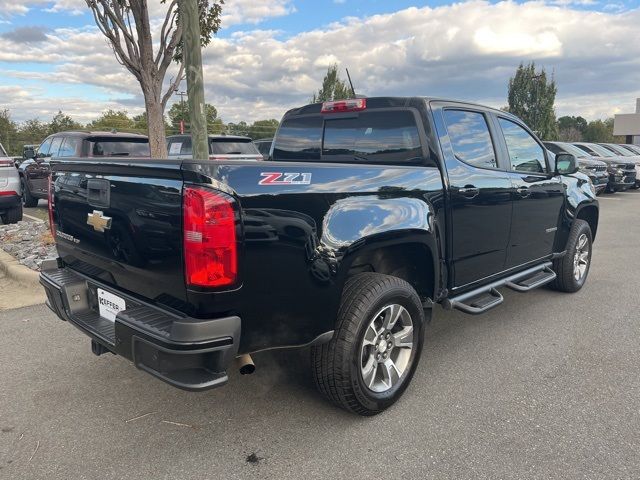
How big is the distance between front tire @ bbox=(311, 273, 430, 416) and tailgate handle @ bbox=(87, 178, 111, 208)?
4.60 ft

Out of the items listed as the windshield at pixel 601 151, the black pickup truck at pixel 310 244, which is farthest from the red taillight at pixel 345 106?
the windshield at pixel 601 151

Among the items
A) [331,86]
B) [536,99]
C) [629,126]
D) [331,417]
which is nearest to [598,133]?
[629,126]

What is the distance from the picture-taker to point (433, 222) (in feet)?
10.8

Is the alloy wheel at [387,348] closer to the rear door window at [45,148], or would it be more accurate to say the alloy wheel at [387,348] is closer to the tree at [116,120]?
the rear door window at [45,148]

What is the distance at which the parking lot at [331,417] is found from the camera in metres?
2.52

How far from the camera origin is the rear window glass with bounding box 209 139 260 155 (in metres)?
10.5

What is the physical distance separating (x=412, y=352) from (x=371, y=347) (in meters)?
0.35

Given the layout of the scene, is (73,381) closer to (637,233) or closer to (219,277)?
(219,277)

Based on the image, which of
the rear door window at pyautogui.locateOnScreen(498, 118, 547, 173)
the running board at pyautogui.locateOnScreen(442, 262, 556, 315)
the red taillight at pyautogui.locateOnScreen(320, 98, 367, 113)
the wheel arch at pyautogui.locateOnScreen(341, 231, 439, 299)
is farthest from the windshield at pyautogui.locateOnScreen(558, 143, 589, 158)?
the wheel arch at pyautogui.locateOnScreen(341, 231, 439, 299)

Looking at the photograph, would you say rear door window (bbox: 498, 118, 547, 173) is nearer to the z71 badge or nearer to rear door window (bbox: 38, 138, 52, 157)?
the z71 badge

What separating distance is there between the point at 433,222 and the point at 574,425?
1446 millimetres

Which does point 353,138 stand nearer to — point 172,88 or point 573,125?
point 172,88

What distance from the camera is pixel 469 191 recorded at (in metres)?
3.61

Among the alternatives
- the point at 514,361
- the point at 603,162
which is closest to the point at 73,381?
the point at 514,361
